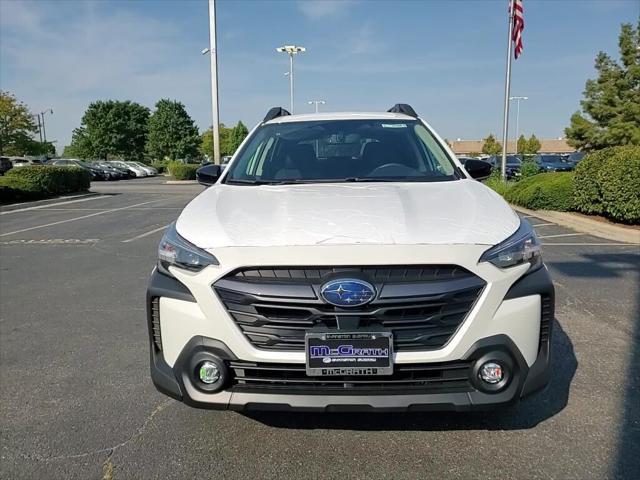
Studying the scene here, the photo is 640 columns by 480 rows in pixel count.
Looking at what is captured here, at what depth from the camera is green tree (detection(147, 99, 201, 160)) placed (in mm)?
54828

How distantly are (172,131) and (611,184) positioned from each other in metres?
50.0

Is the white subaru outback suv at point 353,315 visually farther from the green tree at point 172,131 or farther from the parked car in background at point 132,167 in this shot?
the green tree at point 172,131

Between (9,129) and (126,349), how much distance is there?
50004mm

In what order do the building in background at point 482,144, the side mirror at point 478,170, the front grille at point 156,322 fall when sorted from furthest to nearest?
the building in background at point 482,144, the side mirror at point 478,170, the front grille at point 156,322

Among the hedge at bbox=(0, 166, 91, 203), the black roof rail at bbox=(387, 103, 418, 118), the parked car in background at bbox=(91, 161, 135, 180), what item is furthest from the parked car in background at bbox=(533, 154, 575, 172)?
the parked car in background at bbox=(91, 161, 135, 180)

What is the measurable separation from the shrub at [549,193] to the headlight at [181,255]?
1204 centimetres

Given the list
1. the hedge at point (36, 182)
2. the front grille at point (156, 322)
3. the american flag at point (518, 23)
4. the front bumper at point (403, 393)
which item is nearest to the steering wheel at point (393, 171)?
the front bumper at point (403, 393)

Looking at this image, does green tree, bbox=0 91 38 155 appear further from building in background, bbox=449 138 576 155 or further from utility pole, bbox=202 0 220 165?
building in background, bbox=449 138 576 155

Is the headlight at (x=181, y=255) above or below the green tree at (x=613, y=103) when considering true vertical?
below

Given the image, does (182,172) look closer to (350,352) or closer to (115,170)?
(115,170)

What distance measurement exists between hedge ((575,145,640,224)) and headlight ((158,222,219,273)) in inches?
386

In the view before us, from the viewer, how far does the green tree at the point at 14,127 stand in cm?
4494

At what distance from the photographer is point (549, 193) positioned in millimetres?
13125

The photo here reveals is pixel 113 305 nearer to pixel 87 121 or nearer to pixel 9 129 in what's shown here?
pixel 9 129
